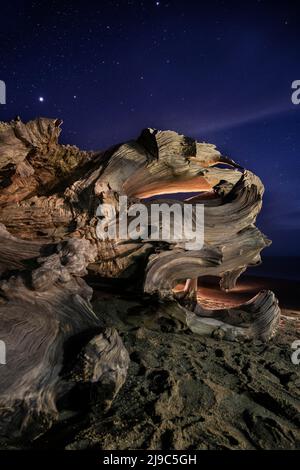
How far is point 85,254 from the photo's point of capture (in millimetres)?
3361

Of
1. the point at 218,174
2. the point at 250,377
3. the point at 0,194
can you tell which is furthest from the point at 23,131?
the point at 250,377

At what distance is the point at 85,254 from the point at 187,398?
186 cm

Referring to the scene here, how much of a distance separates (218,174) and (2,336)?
13.2 feet

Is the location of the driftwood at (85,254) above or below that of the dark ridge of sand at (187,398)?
above

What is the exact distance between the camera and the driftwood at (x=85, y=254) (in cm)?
255

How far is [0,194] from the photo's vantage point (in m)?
3.92

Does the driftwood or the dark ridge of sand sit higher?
the driftwood

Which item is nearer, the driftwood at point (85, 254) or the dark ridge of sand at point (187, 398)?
the dark ridge of sand at point (187, 398)

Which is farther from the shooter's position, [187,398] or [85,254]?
[85,254]

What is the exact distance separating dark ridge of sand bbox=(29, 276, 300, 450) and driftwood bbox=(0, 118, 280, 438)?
0.24 meters

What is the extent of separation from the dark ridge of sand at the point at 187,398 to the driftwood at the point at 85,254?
0.24 m

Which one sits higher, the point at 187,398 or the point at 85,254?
the point at 85,254

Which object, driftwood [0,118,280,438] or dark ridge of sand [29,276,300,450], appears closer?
dark ridge of sand [29,276,300,450]

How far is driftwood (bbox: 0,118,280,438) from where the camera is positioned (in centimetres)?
255
